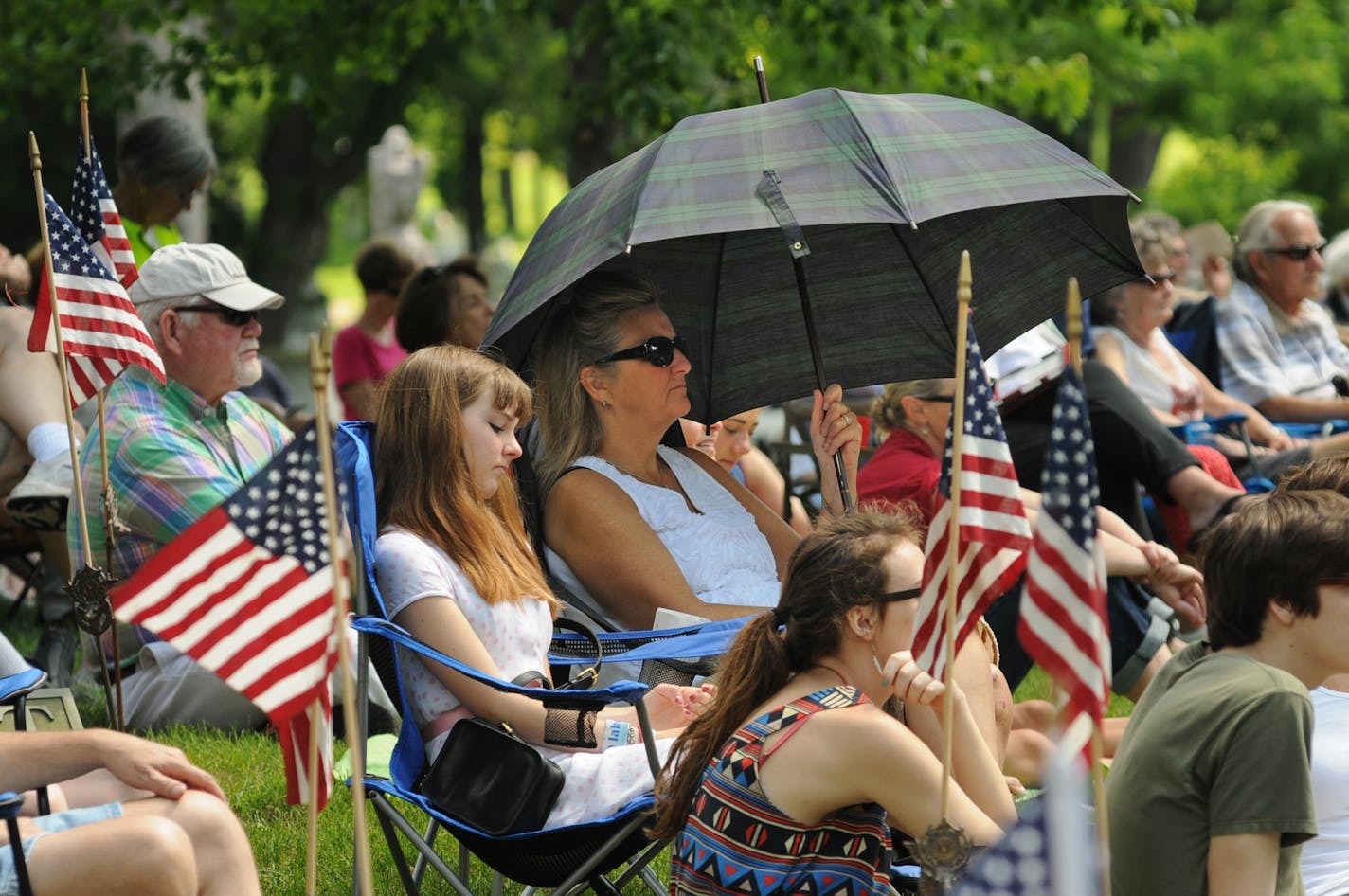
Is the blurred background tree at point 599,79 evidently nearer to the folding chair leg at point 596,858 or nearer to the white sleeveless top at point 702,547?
the white sleeveless top at point 702,547

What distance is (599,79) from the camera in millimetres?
9500

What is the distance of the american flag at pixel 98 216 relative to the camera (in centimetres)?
482

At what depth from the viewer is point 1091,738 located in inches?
98.4

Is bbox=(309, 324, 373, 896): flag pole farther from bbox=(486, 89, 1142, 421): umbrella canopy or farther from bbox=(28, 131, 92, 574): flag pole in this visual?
bbox=(28, 131, 92, 574): flag pole

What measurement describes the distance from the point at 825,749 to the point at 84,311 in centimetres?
253

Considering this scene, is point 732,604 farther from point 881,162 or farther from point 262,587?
point 262,587

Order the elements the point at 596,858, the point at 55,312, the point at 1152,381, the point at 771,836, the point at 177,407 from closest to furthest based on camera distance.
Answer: the point at 771,836 → the point at 596,858 → the point at 55,312 → the point at 177,407 → the point at 1152,381

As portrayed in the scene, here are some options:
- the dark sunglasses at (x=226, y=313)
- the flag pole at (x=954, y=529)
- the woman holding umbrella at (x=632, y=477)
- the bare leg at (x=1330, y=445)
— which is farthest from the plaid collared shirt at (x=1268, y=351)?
the flag pole at (x=954, y=529)

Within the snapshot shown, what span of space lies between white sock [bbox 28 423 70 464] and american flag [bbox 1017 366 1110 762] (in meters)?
4.52

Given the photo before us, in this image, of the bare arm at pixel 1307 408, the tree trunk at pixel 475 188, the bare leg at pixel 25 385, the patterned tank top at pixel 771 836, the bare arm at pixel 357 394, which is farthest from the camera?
the tree trunk at pixel 475 188

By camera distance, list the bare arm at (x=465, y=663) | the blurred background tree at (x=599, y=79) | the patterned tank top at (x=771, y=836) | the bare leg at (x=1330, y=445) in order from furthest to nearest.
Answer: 1. the blurred background tree at (x=599, y=79)
2. the bare leg at (x=1330, y=445)
3. the bare arm at (x=465, y=663)
4. the patterned tank top at (x=771, y=836)

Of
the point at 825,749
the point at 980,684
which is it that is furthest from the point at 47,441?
the point at 825,749

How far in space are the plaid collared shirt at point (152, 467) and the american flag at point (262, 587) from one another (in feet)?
7.73

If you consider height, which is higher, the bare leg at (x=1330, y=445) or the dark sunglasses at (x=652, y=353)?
the dark sunglasses at (x=652, y=353)
